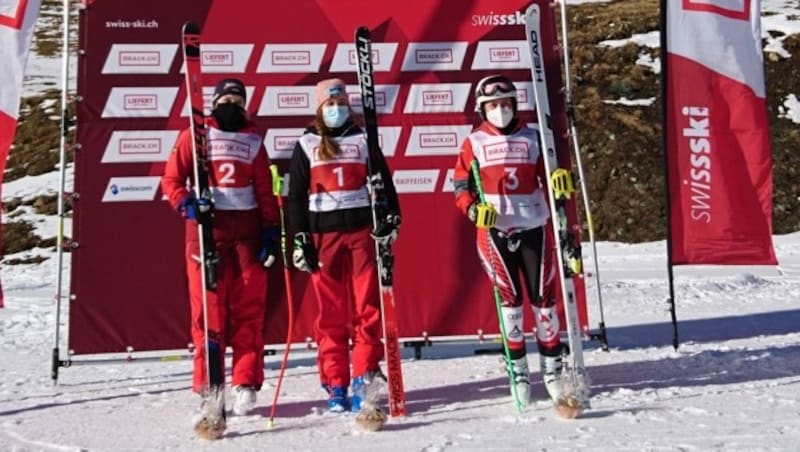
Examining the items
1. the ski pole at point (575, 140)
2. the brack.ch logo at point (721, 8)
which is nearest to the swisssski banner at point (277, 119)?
the ski pole at point (575, 140)

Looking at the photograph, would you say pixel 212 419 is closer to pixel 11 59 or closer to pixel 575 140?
pixel 11 59

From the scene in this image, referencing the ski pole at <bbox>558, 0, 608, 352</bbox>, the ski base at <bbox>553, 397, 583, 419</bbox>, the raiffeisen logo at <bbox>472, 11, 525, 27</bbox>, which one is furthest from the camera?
the raiffeisen logo at <bbox>472, 11, 525, 27</bbox>

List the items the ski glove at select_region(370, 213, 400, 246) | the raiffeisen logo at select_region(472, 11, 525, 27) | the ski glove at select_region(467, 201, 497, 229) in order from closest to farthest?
the ski glove at select_region(467, 201, 497, 229) < the ski glove at select_region(370, 213, 400, 246) < the raiffeisen logo at select_region(472, 11, 525, 27)

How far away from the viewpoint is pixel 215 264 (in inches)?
201

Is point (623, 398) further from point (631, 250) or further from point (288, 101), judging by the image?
point (631, 250)

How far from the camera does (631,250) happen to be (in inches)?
610

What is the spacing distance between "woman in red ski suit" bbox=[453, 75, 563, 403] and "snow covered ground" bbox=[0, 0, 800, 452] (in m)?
0.46

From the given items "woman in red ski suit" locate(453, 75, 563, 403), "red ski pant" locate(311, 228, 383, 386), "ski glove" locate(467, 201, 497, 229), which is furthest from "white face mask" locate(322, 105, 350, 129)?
"ski glove" locate(467, 201, 497, 229)

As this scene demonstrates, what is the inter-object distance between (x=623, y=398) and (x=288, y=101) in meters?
3.61

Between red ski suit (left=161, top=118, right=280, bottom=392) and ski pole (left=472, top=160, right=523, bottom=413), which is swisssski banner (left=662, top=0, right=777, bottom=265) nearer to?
ski pole (left=472, top=160, right=523, bottom=413)

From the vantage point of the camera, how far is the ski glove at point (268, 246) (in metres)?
5.41

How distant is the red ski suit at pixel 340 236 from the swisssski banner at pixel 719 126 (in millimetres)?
2858

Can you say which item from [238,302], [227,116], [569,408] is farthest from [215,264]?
[569,408]

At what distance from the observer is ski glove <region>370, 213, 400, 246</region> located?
5.29 metres
